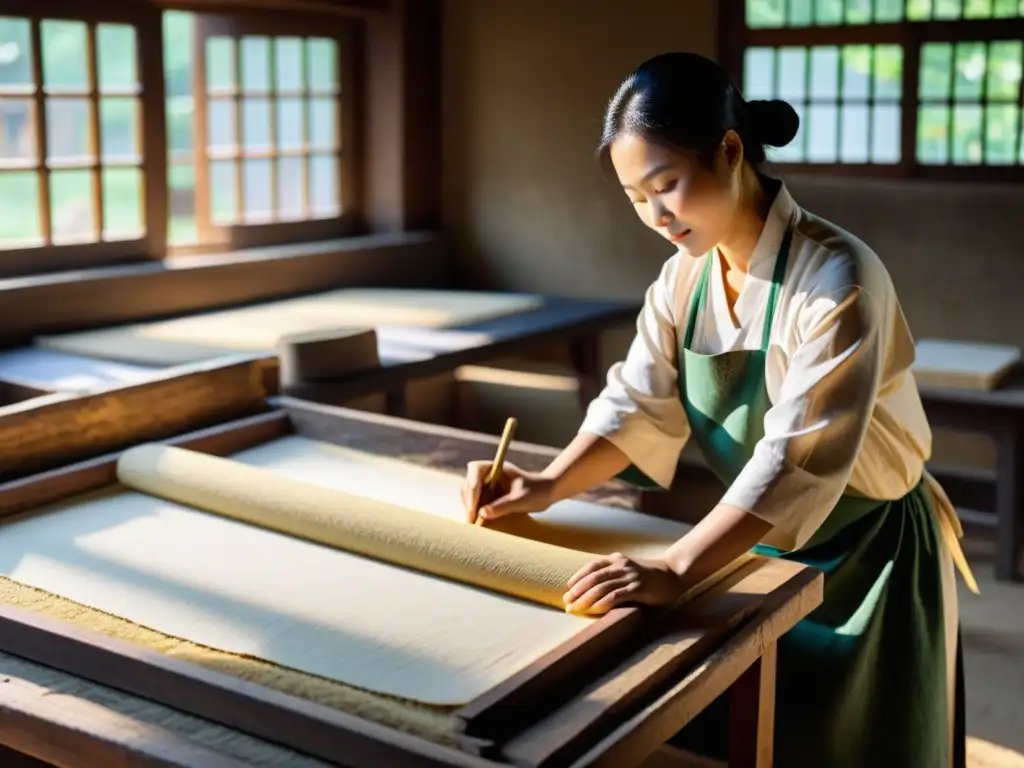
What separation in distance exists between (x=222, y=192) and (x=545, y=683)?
3.99 metres

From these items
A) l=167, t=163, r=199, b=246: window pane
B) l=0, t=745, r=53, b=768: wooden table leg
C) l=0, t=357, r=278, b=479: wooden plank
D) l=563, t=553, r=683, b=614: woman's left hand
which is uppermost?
l=167, t=163, r=199, b=246: window pane

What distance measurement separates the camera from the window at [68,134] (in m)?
3.98

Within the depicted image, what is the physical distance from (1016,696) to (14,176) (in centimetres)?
323

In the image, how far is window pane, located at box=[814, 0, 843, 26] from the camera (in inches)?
188

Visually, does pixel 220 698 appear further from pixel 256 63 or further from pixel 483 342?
pixel 256 63

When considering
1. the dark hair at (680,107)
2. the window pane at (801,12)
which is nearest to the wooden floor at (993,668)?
the dark hair at (680,107)

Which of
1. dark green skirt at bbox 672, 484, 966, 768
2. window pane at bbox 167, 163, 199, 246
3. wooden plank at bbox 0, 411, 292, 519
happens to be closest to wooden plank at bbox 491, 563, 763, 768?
dark green skirt at bbox 672, 484, 966, 768

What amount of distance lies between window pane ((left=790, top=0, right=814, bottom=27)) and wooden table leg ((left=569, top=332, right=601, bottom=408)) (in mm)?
1397

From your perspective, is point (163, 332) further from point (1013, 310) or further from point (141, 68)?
point (1013, 310)

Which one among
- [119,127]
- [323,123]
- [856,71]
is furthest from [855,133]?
[119,127]

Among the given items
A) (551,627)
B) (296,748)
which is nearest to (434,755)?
(296,748)

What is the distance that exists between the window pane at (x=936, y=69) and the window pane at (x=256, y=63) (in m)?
2.43

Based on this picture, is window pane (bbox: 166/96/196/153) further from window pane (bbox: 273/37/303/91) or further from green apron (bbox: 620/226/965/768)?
green apron (bbox: 620/226/965/768)

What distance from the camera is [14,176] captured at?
403cm
